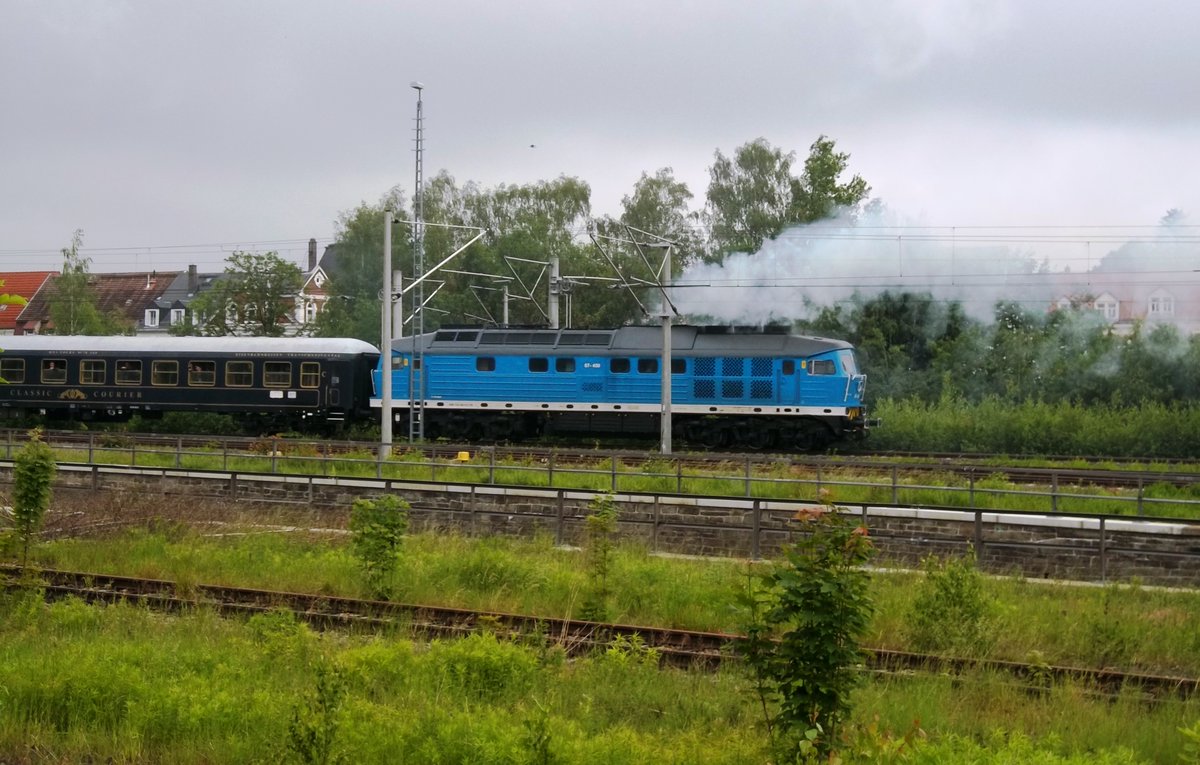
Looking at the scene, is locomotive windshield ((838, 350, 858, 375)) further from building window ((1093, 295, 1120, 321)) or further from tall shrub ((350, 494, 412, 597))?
building window ((1093, 295, 1120, 321))

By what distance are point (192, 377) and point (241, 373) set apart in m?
2.02

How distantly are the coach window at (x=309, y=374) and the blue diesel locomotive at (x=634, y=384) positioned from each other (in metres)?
2.34

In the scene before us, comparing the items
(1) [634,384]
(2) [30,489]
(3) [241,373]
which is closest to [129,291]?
(3) [241,373]

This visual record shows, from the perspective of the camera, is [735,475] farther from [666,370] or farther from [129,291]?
[129,291]

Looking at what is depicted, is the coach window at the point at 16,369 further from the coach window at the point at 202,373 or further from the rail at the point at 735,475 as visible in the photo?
the rail at the point at 735,475

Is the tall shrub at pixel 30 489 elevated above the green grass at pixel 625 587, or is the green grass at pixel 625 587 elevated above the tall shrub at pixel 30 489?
the tall shrub at pixel 30 489

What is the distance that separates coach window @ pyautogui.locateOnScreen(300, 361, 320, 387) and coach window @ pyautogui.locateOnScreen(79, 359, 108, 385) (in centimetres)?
808

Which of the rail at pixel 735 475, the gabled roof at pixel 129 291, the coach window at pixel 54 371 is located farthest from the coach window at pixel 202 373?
the gabled roof at pixel 129 291

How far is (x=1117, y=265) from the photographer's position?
1426 inches

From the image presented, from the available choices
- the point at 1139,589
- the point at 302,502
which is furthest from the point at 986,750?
the point at 302,502

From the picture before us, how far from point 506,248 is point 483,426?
27938 mm

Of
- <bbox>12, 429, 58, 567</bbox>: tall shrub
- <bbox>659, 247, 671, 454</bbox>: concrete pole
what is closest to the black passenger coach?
<bbox>659, 247, 671, 454</bbox>: concrete pole

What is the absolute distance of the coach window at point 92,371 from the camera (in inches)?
1639

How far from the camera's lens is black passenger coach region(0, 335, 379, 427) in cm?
3959
